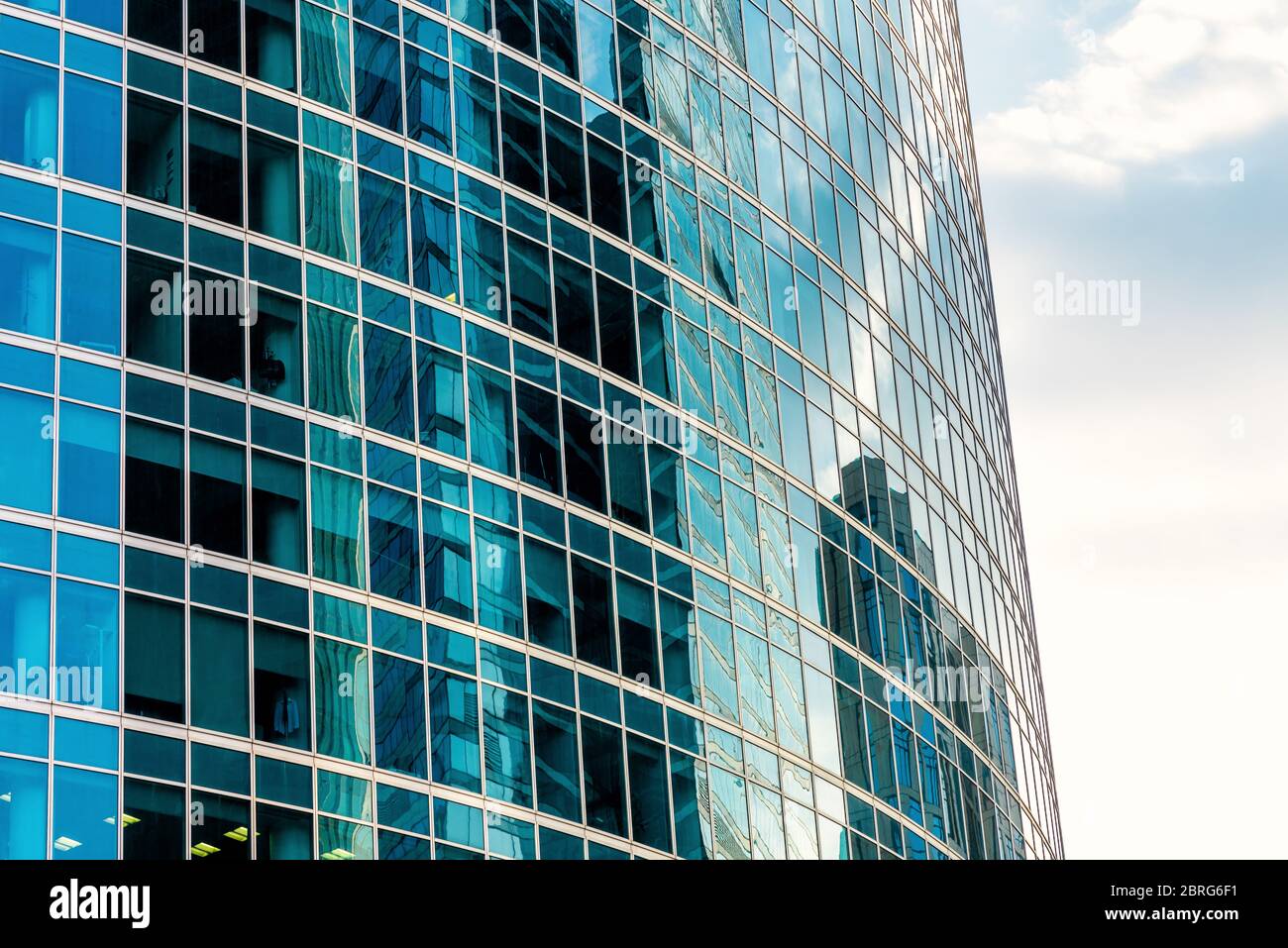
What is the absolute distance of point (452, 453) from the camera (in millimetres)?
50438

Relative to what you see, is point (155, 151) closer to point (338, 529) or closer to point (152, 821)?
point (338, 529)

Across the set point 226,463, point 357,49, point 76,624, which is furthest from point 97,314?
point 357,49

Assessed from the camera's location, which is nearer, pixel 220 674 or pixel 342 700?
pixel 220 674

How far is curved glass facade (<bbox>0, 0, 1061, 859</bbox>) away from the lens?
4475 cm

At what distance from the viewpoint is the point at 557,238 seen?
182 feet

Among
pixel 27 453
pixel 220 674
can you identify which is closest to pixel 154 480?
pixel 27 453

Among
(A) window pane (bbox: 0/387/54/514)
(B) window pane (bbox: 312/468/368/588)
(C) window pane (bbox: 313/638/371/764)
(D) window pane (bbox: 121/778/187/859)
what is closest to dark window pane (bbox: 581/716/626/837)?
(C) window pane (bbox: 313/638/371/764)

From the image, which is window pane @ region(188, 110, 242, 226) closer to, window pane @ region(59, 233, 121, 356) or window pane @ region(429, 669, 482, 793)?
window pane @ region(59, 233, 121, 356)

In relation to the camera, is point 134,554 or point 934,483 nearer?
point 134,554

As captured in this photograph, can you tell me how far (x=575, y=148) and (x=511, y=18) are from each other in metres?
3.74

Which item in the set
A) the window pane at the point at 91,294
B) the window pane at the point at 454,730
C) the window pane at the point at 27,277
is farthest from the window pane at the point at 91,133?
the window pane at the point at 454,730
